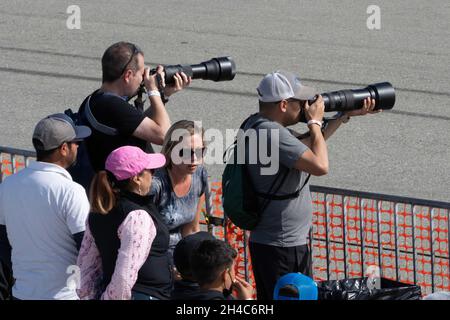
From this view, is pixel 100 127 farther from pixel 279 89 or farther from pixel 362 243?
pixel 362 243

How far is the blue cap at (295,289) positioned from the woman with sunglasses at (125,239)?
84 cm

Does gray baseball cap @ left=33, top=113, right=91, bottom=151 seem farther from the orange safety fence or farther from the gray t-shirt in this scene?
the orange safety fence

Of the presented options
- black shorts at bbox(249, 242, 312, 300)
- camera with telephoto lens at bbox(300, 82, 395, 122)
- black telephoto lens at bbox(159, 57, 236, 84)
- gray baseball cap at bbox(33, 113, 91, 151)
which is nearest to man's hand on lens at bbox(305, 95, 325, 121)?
camera with telephoto lens at bbox(300, 82, 395, 122)

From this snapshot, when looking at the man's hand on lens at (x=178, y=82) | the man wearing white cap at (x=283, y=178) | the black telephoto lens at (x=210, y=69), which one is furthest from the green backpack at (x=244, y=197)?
the black telephoto lens at (x=210, y=69)

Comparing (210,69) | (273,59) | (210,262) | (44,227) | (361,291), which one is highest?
(273,59)

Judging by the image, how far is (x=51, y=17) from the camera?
53.2 ft

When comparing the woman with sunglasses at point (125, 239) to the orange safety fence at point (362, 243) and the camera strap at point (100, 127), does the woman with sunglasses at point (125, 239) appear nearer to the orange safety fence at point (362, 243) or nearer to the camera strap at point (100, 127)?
the camera strap at point (100, 127)

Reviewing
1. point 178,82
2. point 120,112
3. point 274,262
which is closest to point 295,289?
point 274,262

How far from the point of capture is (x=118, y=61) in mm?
6516

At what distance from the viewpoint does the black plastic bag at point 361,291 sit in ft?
18.4

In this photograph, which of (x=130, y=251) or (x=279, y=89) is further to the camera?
(x=279, y=89)

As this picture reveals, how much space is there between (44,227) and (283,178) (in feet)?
4.56

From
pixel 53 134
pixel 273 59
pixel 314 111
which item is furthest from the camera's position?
pixel 273 59

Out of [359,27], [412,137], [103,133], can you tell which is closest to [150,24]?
[359,27]
